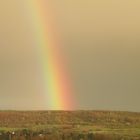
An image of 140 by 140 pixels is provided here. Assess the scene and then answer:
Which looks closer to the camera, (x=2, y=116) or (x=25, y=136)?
(x=25, y=136)

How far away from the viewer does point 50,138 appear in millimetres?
39312

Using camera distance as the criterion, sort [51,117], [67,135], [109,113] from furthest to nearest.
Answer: [109,113] → [51,117] → [67,135]

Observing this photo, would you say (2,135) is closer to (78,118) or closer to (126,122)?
(126,122)

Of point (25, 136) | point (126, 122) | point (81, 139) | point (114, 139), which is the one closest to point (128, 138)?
point (114, 139)

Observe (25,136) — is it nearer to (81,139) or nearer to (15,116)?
(81,139)

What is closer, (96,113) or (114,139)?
(114,139)

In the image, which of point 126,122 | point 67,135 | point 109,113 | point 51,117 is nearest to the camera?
point 67,135

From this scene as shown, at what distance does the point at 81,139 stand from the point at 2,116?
152 ft

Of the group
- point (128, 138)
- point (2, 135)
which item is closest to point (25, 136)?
point (2, 135)

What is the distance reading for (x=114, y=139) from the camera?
40.3 metres

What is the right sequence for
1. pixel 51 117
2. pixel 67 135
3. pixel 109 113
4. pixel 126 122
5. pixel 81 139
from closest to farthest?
1. pixel 81 139
2. pixel 67 135
3. pixel 126 122
4. pixel 51 117
5. pixel 109 113

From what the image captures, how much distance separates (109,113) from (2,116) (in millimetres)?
17807

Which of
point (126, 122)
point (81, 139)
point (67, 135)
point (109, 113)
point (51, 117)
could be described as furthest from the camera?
point (109, 113)

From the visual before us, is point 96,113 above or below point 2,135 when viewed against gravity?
above
